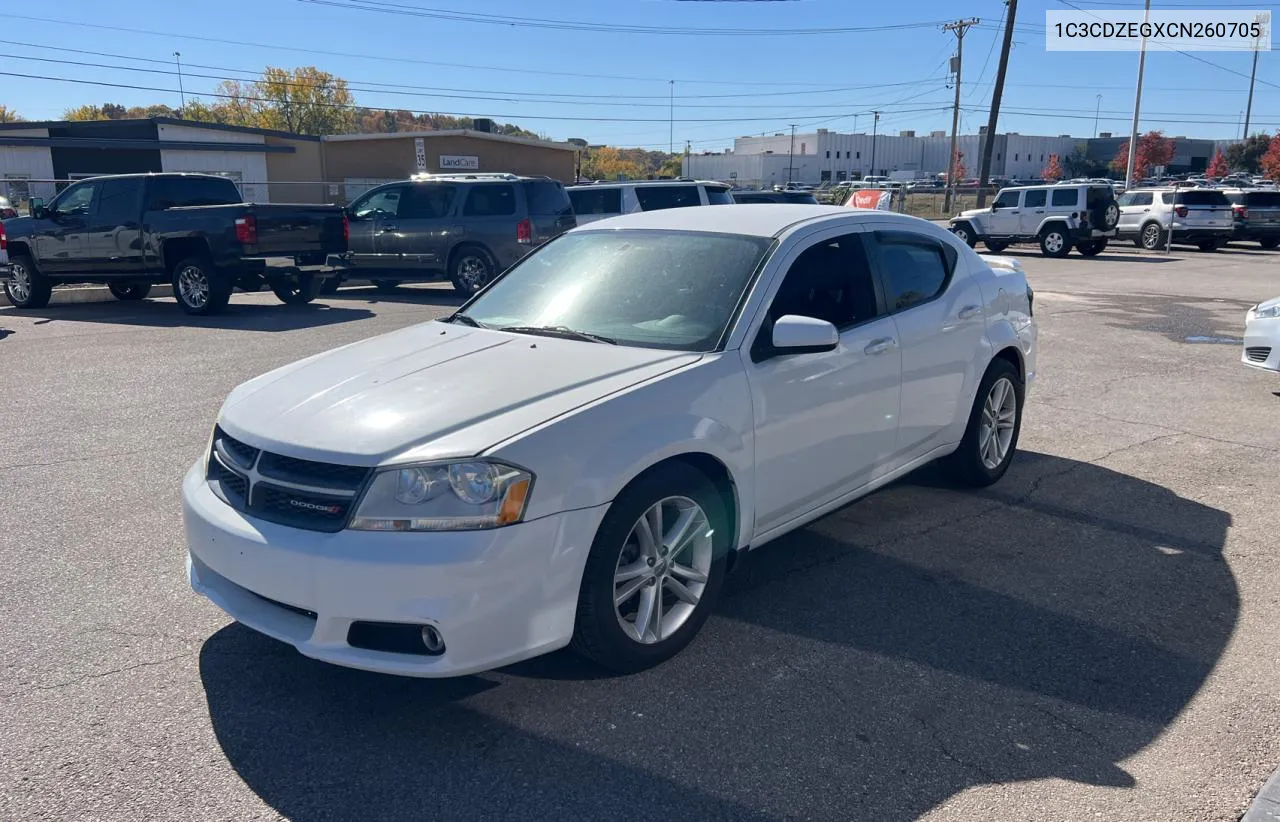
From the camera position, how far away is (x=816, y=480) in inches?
179

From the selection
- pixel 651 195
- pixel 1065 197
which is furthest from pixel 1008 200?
pixel 651 195

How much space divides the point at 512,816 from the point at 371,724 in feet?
2.48

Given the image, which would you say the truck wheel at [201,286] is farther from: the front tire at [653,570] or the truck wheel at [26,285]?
the front tire at [653,570]

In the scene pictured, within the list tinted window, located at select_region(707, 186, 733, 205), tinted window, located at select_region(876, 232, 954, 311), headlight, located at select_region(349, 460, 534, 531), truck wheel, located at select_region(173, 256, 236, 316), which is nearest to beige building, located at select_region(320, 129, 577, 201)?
tinted window, located at select_region(707, 186, 733, 205)

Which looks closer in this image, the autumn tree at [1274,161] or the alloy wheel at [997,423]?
the alloy wheel at [997,423]

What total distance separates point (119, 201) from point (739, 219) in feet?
41.5

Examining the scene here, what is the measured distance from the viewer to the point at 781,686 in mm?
3752

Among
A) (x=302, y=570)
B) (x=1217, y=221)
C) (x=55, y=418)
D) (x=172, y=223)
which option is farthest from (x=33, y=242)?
(x=1217, y=221)

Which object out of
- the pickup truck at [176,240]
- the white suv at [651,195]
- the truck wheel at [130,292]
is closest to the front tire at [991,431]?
the pickup truck at [176,240]

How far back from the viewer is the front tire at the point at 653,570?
3.55m

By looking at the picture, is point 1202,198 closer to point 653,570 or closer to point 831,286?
point 831,286

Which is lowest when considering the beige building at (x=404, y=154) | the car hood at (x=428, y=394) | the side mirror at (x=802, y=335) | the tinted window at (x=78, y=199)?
the car hood at (x=428, y=394)

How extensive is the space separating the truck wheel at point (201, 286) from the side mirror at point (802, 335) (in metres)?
11.7

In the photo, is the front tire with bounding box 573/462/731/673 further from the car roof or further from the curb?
the curb
